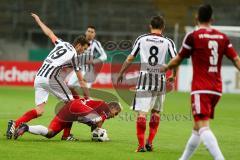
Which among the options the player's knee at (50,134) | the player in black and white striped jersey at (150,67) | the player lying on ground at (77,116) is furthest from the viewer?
the player's knee at (50,134)

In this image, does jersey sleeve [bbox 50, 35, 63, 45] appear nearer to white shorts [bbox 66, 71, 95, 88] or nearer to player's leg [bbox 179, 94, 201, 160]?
player's leg [bbox 179, 94, 201, 160]

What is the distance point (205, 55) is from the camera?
848cm

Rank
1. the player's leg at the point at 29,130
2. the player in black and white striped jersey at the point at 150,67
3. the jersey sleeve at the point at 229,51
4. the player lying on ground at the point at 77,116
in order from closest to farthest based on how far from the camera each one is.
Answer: the jersey sleeve at the point at 229,51, the player in black and white striped jersey at the point at 150,67, the player's leg at the point at 29,130, the player lying on ground at the point at 77,116

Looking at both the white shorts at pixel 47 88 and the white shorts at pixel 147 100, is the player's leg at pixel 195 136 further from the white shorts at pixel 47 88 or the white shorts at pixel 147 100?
the white shorts at pixel 47 88

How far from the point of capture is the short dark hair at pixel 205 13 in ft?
27.2

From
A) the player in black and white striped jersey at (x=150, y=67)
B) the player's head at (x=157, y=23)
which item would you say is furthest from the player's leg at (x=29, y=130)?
the player's head at (x=157, y=23)

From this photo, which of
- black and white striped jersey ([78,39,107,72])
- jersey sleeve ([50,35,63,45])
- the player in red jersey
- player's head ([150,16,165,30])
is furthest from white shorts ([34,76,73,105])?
black and white striped jersey ([78,39,107,72])

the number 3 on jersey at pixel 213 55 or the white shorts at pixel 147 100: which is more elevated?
the number 3 on jersey at pixel 213 55

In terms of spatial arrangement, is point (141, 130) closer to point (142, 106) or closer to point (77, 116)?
point (142, 106)

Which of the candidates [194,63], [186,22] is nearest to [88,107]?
[194,63]

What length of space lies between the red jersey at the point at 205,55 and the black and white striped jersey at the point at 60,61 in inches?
146

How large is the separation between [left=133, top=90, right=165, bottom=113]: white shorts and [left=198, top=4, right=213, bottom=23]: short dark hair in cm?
271

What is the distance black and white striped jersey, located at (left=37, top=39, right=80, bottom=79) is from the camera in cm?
1184

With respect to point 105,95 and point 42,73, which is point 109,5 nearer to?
point 105,95
